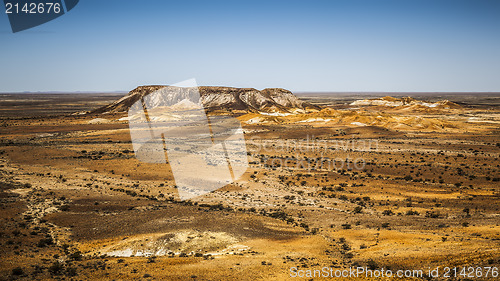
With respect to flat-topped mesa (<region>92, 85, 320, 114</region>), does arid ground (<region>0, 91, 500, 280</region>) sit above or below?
below

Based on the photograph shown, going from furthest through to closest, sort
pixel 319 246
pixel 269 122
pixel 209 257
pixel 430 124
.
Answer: pixel 269 122 → pixel 430 124 → pixel 319 246 → pixel 209 257

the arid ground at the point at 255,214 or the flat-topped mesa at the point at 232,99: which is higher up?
the flat-topped mesa at the point at 232,99

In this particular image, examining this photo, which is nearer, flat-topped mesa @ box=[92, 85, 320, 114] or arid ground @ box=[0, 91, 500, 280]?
arid ground @ box=[0, 91, 500, 280]

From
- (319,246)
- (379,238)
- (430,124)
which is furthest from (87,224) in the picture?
Answer: (430,124)

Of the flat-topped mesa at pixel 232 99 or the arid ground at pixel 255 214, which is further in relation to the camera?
Answer: the flat-topped mesa at pixel 232 99

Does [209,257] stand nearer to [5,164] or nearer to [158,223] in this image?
[158,223]
